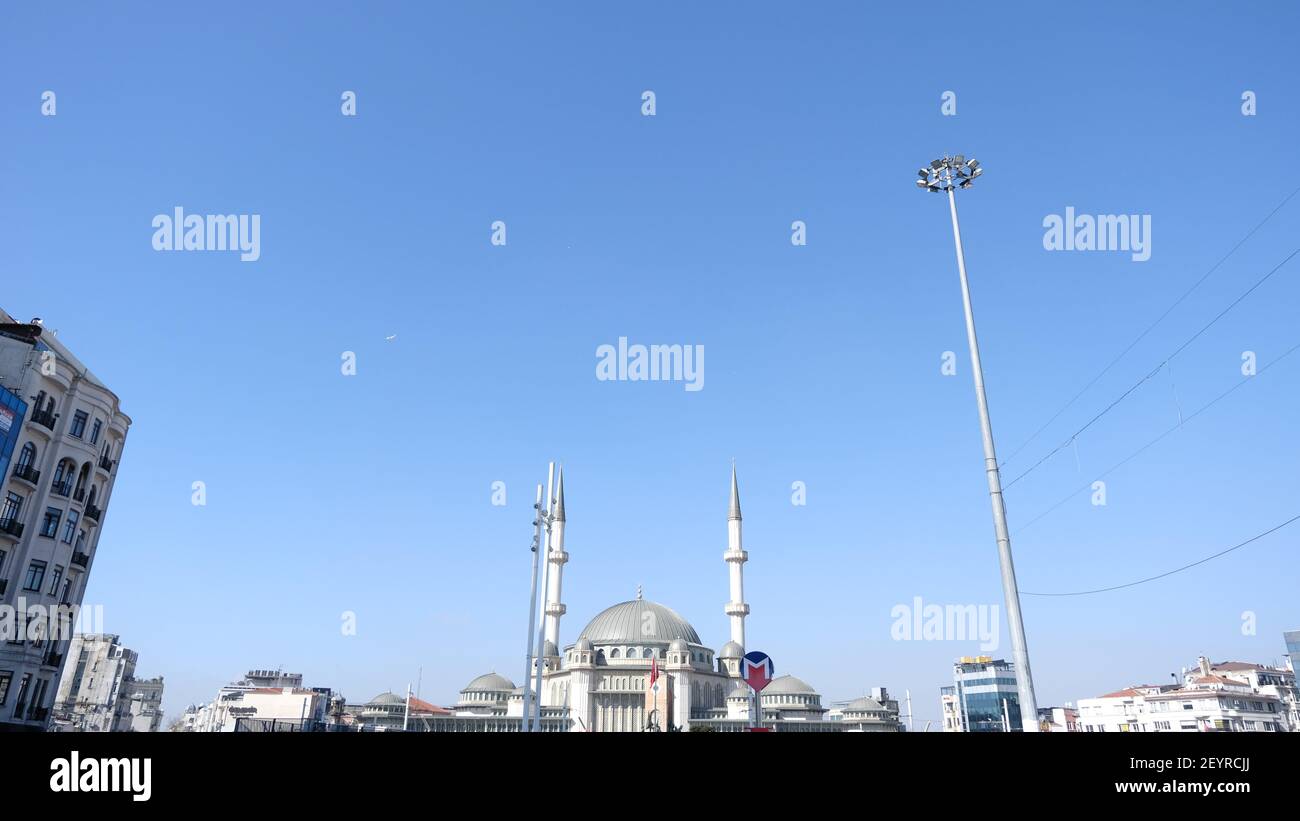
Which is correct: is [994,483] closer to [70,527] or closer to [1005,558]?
[1005,558]

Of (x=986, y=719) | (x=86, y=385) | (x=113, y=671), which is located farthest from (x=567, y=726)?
(x=986, y=719)

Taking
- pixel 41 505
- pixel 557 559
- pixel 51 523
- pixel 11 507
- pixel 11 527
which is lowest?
pixel 11 527

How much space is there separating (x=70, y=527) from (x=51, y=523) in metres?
1.38

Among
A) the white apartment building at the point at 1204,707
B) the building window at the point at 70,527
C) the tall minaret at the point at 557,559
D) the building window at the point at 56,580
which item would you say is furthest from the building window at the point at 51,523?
the white apartment building at the point at 1204,707

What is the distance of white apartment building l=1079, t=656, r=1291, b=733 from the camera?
7594 centimetres

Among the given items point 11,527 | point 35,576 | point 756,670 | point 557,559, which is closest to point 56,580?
point 35,576

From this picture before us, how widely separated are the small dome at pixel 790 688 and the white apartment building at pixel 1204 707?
34458 millimetres

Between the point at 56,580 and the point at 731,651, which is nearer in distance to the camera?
the point at 56,580

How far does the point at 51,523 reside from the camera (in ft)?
113

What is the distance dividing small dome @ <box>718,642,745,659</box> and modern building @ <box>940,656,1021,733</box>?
170 ft

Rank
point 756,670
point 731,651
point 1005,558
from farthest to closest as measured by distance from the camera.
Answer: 1. point 731,651
2. point 1005,558
3. point 756,670
